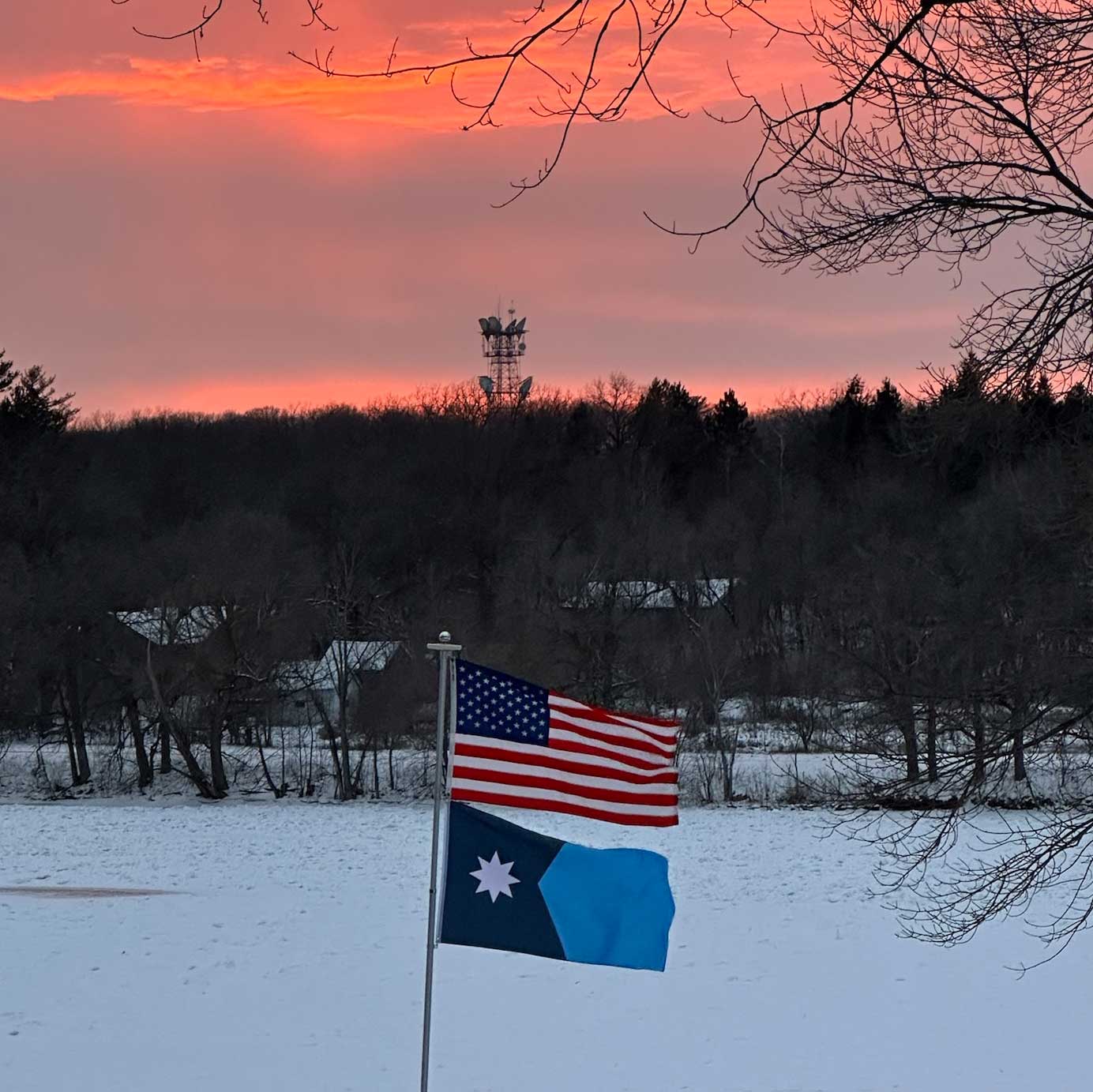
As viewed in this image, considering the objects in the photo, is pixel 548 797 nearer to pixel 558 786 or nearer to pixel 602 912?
pixel 558 786

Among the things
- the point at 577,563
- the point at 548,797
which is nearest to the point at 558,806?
the point at 548,797

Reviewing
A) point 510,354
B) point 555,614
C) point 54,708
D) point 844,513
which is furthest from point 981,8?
point 510,354

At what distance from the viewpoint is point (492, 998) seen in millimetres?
16453

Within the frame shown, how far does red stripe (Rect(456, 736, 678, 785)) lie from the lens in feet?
28.2

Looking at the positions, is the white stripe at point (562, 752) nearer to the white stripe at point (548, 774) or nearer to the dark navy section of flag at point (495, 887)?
the white stripe at point (548, 774)

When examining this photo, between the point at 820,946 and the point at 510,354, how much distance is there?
74.8m

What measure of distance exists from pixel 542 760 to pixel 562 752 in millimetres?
128

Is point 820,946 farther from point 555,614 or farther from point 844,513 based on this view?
point 844,513

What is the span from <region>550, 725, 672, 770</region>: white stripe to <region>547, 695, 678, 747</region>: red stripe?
0.34 ft

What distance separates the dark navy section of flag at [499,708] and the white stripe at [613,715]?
3.4 inches

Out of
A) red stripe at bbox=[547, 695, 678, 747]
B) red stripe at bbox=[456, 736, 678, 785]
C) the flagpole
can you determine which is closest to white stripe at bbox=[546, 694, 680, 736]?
red stripe at bbox=[547, 695, 678, 747]

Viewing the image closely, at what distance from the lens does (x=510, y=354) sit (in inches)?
3612

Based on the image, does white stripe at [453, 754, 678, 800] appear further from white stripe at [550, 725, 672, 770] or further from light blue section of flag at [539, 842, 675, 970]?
light blue section of flag at [539, 842, 675, 970]

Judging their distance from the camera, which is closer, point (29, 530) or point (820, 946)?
point (820, 946)
